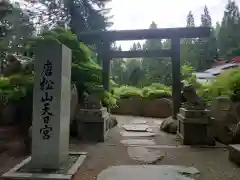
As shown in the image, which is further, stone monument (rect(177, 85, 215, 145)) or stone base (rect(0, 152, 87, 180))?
stone monument (rect(177, 85, 215, 145))

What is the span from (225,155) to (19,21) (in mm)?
14021

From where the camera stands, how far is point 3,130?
6.38 meters

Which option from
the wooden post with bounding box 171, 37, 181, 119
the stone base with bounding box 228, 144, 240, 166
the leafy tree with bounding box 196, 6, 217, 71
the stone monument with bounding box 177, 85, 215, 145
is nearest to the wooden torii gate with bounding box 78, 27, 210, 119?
the wooden post with bounding box 171, 37, 181, 119

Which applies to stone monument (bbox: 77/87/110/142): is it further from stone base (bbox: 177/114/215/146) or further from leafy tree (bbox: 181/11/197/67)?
leafy tree (bbox: 181/11/197/67)

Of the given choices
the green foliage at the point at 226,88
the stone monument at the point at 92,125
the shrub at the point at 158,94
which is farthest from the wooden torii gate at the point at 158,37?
the shrub at the point at 158,94

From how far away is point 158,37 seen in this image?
7.61 m

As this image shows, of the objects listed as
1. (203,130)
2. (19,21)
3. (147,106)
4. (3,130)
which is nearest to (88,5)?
(19,21)

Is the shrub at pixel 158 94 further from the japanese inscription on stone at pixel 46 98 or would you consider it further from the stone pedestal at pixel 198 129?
the japanese inscription on stone at pixel 46 98

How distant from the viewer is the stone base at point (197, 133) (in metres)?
5.43

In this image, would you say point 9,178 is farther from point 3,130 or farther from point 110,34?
point 110,34

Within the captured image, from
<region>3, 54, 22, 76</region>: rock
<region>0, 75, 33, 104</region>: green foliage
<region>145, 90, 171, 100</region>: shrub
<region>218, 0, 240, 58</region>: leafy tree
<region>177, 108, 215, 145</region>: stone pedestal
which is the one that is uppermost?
<region>218, 0, 240, 58</region>: leafy tree

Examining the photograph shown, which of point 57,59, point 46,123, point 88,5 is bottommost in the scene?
point 46,123

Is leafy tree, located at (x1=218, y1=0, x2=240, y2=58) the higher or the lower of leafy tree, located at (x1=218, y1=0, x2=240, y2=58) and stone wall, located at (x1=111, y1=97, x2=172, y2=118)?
the higher

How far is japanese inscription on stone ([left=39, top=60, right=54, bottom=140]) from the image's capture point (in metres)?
3.51
